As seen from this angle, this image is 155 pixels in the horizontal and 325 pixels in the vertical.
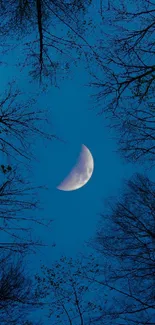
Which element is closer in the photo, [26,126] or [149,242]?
[26,126]

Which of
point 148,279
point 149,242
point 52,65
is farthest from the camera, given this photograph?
point 149,242

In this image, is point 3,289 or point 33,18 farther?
point 3,289

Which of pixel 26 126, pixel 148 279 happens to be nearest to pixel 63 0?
pixel 26 126

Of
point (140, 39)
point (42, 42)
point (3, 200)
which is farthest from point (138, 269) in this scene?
point (42, 42)

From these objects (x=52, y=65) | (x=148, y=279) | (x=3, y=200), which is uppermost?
(x=52, y=65)

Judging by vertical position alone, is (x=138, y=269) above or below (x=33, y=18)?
below

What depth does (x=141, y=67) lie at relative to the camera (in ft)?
17.7

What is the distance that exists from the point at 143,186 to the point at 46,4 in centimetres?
621

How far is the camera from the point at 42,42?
565cm

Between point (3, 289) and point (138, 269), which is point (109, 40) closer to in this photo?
point (138, 269)

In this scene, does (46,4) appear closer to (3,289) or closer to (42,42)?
(42,42)

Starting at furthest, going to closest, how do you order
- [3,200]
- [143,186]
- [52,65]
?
[143,186], [52,65], [3,200]

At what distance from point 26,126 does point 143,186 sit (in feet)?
15.7

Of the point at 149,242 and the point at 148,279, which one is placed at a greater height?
the point at 149,242
